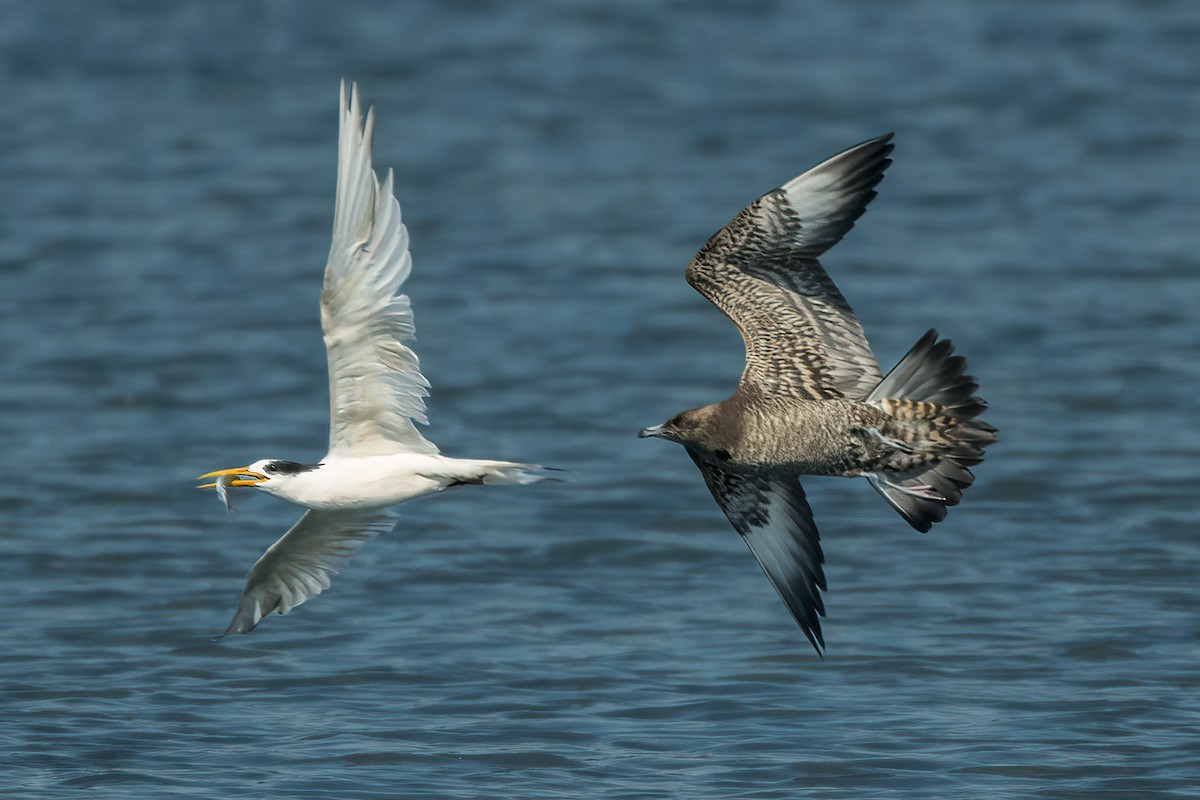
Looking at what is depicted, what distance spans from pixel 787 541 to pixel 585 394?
6800mm

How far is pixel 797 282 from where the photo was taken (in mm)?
9148

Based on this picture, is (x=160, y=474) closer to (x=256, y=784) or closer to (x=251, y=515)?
(x=251, y=515)

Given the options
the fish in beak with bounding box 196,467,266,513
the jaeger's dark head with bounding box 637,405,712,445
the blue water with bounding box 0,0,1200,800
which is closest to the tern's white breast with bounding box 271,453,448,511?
the fish in beak with bounding box 196,467,266,513

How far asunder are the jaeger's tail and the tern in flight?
1.78m

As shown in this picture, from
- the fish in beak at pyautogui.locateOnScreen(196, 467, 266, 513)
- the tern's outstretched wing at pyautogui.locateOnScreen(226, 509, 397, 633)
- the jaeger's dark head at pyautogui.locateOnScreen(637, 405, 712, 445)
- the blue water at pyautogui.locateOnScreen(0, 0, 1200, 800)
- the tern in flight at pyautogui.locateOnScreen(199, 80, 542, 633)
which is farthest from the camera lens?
the blue water at pyautogui.locateOnScreen(0, 0, 1200, 800)

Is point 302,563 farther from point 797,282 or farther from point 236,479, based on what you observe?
point 797,282

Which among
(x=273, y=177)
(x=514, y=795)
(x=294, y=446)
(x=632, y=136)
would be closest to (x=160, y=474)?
(x=294, y=446)

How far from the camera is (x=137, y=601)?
11.9m

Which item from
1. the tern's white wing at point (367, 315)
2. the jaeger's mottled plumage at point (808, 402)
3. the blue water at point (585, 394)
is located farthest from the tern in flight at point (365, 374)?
the blue water at point (585, 394)

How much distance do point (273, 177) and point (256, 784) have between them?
41.7 ft

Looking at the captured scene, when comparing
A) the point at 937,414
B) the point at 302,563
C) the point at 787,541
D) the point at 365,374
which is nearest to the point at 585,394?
the point at 302,563

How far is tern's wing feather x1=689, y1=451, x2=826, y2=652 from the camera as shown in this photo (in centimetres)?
916

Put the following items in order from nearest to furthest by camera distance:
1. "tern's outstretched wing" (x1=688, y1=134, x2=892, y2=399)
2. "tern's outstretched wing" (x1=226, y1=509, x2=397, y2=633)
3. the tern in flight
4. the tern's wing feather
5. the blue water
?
the tern in flight → "tern's outstretched wing" (x1=688, y1=134, x2=892, y2=399) → the tern's wing feather → "tern's outstretched wing" (x1=226, y1=509, x2=397, y2=633) → the blue water

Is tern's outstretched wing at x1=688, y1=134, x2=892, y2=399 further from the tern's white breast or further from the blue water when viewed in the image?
the blue water
